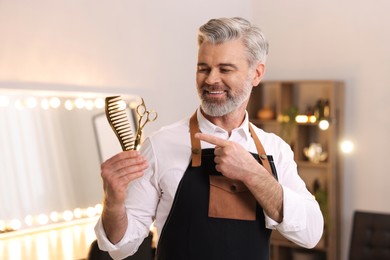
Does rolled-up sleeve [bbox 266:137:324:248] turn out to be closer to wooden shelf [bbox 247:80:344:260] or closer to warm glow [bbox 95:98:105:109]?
warm glow [bbox 95:98:105:109]

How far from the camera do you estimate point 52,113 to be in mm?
3443

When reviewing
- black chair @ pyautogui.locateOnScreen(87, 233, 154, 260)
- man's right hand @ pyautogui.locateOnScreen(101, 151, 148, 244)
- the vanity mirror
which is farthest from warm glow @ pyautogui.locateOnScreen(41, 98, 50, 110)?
man's right hand @ pyautogui.locateOnScreen(101, 151, 148, 244)

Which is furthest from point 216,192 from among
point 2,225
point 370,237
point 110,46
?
point 370,237

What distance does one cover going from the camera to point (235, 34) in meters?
1.83

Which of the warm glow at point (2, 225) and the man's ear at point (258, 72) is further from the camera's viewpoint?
the warm glow at point (2, 225)

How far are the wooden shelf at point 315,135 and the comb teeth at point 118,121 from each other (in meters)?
3.45

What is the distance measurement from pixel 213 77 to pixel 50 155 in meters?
1.87

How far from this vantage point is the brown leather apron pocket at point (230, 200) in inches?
72.1

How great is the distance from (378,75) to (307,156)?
2.86ft

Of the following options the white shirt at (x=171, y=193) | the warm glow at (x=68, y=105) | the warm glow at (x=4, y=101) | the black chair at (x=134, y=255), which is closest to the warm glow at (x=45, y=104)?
the warm glow at (x=68, y=105)

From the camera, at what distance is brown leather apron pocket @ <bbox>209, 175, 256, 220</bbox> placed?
1.83 metres

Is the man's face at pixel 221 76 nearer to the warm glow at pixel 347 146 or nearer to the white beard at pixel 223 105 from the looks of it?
the white beard at pixel 223 105

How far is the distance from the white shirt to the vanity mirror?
1.50 meters

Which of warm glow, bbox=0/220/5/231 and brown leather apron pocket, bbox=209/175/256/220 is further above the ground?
brown leather apron pocket, bbox=209/175/256/220
